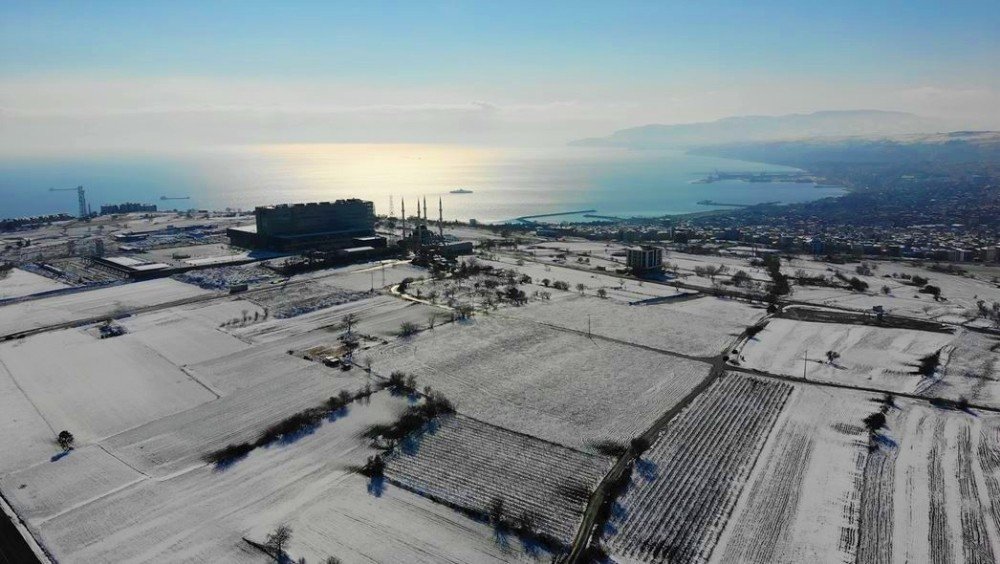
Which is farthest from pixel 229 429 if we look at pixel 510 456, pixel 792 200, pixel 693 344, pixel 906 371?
pixel 792 200

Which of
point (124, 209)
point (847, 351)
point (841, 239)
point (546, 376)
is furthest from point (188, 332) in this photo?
point (124, 209)

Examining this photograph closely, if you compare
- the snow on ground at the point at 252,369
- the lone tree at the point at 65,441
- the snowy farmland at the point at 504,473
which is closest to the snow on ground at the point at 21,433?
the lone tree at the point at 65,441

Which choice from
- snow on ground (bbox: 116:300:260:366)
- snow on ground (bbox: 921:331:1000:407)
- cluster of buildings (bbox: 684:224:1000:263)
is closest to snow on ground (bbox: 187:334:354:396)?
snow on ground (bbox: 116:300:260:366)

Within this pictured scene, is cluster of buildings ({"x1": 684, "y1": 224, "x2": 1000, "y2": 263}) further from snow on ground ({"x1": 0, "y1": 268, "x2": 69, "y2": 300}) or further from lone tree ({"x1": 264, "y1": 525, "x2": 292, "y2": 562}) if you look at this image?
lone tree ({"x1": 264, "y1": 525, "x2": 292, "y2": 562})

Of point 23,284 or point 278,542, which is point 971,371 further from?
point 23,284

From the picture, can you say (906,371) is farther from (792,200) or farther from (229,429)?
(792,200)
